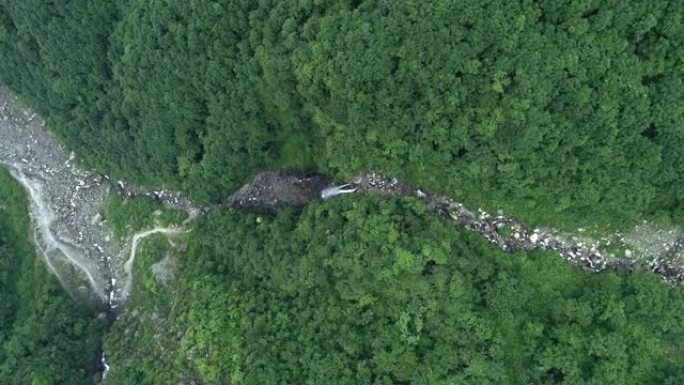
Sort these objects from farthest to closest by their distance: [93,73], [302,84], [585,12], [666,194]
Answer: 1. [93,73]
2. [302,84]
3. [666,194]
4. [585,12]

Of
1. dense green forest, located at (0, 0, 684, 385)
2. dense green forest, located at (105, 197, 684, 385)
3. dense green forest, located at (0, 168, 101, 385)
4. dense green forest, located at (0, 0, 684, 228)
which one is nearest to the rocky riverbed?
dense green forest, located at (0, 0, 684, 385)

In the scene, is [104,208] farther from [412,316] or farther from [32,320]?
[412,316]

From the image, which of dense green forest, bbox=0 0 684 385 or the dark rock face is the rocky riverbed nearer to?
the dark rock face

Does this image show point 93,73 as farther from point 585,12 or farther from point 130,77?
point 585,12

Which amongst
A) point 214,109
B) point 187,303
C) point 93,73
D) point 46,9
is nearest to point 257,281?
point 187,303

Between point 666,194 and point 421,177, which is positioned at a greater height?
point 421,177

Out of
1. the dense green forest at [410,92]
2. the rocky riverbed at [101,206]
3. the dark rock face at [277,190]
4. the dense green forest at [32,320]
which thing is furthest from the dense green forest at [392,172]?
the rocky riverbed at [101,206]
